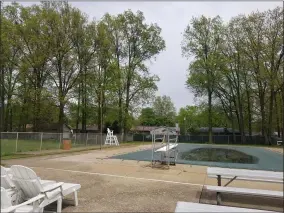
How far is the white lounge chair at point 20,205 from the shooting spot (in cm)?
418

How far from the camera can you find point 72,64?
118 feet

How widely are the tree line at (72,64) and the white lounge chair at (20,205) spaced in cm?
3062

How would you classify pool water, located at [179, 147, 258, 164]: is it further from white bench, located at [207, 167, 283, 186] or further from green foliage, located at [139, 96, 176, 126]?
green foliage, located at [139, 96, 176, 126]

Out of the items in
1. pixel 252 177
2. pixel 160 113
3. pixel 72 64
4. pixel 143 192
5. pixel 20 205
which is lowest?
pixel 143 192

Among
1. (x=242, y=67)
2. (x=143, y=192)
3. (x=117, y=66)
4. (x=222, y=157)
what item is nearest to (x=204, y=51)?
(x=242, y=67)

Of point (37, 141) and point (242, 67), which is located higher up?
point (242, 67)

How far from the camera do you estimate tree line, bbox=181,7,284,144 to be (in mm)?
38844

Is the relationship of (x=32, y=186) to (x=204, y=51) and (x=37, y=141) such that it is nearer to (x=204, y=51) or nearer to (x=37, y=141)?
(x=37, y=141)

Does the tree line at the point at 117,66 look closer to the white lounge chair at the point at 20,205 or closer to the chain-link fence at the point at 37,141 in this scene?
the chain-link fence at the point at 37,141

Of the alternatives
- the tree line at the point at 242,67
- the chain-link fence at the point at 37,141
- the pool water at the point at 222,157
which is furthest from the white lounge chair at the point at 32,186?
the tree line at the point at 242,67

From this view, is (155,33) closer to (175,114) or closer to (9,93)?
(9,93)

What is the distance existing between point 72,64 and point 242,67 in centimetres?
2398

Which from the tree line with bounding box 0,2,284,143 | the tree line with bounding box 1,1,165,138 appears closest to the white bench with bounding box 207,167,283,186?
the tree line with bounding box 0,2,284,143

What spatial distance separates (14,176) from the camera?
16.5 ft
